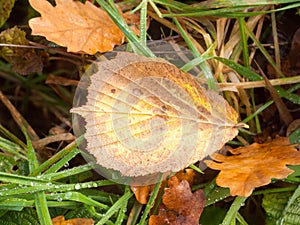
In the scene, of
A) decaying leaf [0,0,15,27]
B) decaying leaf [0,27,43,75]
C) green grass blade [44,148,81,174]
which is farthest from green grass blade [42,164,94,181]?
decaying leaf [0,0,15,27]

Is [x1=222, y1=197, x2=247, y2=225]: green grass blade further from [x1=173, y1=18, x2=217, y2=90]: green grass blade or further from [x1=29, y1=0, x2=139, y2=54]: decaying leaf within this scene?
[x1=29, y1=0, x2=139, y2=54]: decaying leaf

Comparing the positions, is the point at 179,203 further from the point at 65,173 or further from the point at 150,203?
the point at 65,173

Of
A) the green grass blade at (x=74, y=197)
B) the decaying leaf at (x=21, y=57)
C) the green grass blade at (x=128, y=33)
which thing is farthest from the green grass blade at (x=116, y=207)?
the decaying leaf at (x=21, y=57)

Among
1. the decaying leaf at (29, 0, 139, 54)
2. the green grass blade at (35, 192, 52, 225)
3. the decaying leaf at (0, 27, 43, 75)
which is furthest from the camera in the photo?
the decaying leaf at (0, 27, 43, 75)

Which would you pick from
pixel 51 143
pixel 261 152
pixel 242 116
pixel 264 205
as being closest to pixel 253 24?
pixel 242 116

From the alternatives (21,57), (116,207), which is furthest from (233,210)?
(21,57)

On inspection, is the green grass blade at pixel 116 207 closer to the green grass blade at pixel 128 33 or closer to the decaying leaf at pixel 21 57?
the green grass blade at pixel 128 33
